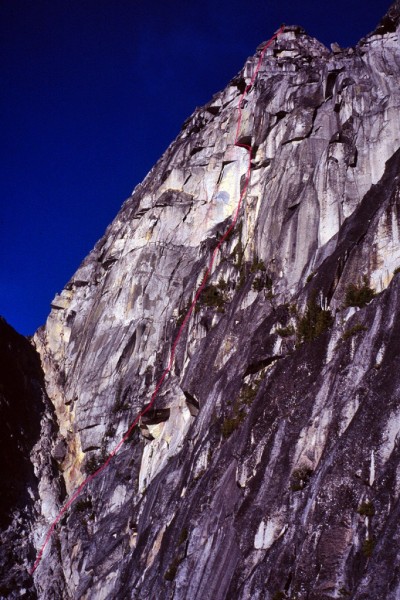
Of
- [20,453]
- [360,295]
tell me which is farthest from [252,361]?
[20,453]

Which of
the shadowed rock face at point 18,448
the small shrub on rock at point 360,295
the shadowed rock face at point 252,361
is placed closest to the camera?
the shadowed rock face at point 252,361

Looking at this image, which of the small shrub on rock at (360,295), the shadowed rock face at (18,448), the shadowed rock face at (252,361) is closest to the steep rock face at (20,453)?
the shadowed rock face at (18,448)

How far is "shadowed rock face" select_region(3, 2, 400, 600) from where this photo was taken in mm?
17422

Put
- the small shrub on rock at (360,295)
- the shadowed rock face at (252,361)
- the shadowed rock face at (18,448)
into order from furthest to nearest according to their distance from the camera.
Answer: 1. the shadowed rock face at (18,448)
2. the small shrub on rock at (360,295)
3. the shadowed rock face at (252,361)

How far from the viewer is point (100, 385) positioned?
147 feet

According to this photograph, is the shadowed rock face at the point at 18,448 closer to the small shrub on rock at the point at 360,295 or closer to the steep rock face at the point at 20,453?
the steep rock face at the point at 20,453

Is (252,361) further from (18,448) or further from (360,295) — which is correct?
(18,448)

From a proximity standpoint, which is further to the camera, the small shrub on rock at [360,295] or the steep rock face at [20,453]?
the steep rock face at [20,453]

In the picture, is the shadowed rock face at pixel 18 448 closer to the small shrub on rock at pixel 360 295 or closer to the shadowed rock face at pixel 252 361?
the shadowed rock face at pixel 252 361

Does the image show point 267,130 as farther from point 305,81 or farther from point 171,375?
point 171,375

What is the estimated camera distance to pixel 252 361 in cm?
2633

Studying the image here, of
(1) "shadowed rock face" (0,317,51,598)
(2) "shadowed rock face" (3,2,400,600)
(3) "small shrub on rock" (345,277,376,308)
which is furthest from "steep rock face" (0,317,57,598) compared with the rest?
(3) "small shrub on rock" (345,277,376,308)

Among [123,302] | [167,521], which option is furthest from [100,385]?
[167,521]

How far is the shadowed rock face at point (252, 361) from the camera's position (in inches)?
686
